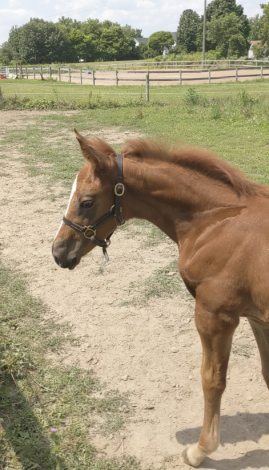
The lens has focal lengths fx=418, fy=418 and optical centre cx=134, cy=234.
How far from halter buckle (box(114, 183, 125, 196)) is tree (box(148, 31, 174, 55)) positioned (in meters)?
96.3

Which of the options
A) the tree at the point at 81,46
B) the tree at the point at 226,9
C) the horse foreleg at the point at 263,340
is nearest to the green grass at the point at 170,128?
the horse foreleg at the point at 263,340

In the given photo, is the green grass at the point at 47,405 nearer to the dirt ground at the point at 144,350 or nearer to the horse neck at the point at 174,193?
the dirt ground at the point at 144,350

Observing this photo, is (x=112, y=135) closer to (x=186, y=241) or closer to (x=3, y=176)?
(x=3, y=176)

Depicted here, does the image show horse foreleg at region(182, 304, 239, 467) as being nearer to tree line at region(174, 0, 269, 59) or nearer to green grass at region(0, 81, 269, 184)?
green grass at region(0, 81, 269, 184)

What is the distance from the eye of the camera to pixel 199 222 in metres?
2.52

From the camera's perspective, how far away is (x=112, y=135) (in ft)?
38.4

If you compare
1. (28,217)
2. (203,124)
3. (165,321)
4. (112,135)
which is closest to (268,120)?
(203,124)

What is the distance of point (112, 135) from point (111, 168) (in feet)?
31.4

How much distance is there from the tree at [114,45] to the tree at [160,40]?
16.5 feet

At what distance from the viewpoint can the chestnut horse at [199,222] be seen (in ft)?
7.50

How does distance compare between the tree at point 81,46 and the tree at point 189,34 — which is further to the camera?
the tree at point 81,46

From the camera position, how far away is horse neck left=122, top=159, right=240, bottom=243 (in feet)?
8.25

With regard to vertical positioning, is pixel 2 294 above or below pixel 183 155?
below

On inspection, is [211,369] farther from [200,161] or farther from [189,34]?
[189,34]
